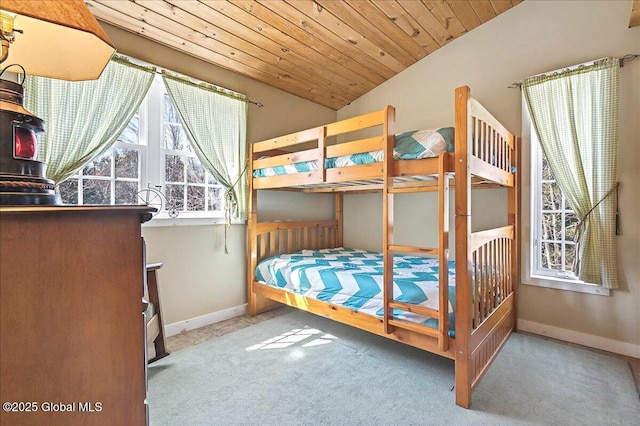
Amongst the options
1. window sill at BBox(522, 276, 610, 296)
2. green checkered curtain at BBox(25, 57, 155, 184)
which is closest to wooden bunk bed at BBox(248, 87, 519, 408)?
window sill at BBox(522, 276, 610, 296)

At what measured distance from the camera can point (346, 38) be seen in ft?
9.23

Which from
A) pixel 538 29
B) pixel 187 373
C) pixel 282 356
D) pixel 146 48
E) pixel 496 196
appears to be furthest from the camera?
pixel 496 196

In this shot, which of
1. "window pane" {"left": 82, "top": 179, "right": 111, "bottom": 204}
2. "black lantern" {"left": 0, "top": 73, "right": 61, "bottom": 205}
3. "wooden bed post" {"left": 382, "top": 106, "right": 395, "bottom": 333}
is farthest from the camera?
"window pane" {"left": 82, "top": 179, "right": 111, "bottom": 204}

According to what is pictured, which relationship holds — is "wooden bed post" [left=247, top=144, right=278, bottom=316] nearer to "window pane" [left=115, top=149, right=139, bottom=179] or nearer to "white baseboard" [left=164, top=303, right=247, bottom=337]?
"white baseboard" [left=164, top=303, right=247, bottom=337]

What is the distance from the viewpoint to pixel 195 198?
2848 mm

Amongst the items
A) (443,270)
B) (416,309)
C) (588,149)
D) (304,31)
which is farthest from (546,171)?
(304,31)

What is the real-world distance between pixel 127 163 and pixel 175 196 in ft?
1.47

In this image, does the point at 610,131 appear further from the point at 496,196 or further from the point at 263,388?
the point at 263,388

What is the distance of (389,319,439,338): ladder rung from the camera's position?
175cm

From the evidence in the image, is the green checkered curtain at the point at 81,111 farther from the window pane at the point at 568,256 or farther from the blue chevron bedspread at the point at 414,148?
the window pane at the point at 568,256

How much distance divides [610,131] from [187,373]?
11.4 feet

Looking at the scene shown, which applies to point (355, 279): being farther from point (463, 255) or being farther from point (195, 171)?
point (195, 171)

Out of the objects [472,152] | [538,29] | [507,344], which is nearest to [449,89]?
[538,29]

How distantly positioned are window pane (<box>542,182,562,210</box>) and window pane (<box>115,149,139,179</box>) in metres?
3.51
